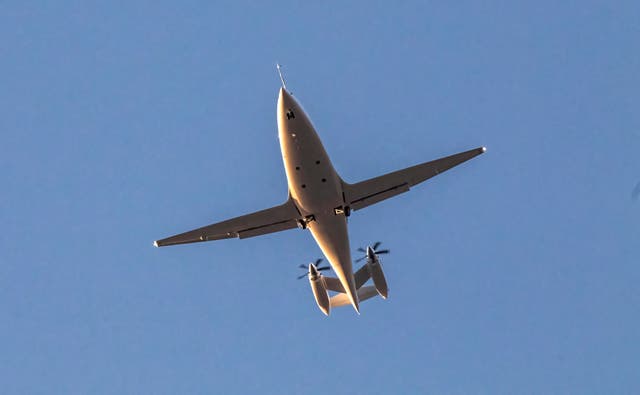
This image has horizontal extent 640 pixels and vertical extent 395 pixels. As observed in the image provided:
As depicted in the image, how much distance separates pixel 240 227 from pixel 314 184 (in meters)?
6.77

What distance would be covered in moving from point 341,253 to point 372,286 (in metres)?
6.38

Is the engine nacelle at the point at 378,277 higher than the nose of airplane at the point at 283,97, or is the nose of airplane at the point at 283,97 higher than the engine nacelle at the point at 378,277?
the nose of airplane at the point at 283,97

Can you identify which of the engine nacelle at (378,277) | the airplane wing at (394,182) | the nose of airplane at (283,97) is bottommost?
the engine nacelle at (378,277)

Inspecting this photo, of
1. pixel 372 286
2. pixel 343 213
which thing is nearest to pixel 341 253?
pixel 343 213

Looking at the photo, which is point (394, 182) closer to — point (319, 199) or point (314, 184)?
point (319, 199)

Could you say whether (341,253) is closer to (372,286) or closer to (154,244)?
(372,286)

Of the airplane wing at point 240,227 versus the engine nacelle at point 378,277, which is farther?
the engine nacelle at point 378,277

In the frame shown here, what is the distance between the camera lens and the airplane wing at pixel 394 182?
50219mm

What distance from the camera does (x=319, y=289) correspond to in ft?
174

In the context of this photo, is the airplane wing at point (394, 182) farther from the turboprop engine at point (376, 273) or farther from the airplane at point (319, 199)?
the turboprop engine at point (376, 273)

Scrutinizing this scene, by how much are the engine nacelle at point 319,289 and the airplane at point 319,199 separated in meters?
0.35

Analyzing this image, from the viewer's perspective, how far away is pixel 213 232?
5138 centimetres

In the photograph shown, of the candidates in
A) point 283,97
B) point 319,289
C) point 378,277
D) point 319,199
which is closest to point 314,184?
point 319,199

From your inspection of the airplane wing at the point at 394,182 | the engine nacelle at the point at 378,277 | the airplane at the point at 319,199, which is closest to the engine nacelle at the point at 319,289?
the airplane at the point at 319,199
